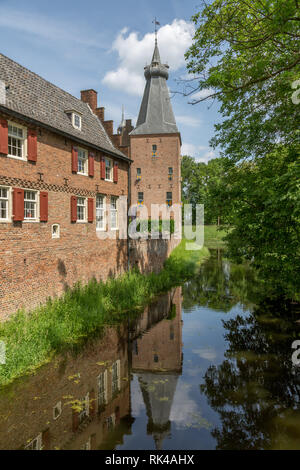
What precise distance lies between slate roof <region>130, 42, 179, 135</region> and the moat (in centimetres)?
2898

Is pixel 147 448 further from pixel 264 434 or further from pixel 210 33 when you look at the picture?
pixel 210 33

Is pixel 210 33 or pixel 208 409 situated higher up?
pixel 210 33

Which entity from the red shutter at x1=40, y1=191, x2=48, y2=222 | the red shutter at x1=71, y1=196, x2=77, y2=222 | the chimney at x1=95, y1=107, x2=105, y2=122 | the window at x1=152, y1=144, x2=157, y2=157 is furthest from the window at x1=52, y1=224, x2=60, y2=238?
the window at x1=152, y1=144, x2=157, y2=157

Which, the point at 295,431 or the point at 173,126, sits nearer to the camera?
the point at 295,431

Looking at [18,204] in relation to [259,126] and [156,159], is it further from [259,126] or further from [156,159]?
[156,159]

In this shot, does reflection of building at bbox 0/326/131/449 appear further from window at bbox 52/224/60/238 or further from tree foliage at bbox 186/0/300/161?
tree foliage at bbox 186/0/300/161

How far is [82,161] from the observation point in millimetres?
14406

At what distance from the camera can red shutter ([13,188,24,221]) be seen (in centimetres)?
978

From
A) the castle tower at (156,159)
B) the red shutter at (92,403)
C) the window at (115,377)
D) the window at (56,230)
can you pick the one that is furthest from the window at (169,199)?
the red shutter at (92,403)

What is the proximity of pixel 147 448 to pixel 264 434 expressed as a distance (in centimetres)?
221

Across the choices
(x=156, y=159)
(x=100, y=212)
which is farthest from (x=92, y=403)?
(x=156, y=159)

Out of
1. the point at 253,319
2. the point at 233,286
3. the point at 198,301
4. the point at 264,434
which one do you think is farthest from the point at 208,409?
the point at 233,286

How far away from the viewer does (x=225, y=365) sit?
858cm

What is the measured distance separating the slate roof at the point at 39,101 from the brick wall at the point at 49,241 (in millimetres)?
630
